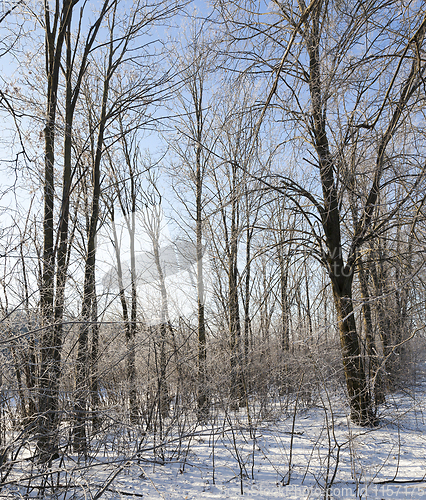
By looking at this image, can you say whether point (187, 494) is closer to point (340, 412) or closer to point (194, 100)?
point (340, 412)

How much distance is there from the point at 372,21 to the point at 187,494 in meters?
4.97

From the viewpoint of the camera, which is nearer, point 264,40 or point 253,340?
point 264,40

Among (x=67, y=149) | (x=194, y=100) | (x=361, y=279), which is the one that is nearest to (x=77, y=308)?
(x=67, y=149)

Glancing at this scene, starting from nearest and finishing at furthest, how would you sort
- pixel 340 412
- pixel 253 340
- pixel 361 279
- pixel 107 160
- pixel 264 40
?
pixel 264 40 < pixel 340 412 < pixel 361 279 < pixel 253 340 < pixel 107 160

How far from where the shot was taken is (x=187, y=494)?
374 centimetres

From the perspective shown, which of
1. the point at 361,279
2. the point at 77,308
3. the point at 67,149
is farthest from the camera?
the point at 361,279

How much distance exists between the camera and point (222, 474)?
429 centimetres

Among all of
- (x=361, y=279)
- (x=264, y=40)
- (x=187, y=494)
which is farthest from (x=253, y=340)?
(x=264, y=40)

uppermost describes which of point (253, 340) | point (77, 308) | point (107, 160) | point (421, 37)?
point (107, 160)

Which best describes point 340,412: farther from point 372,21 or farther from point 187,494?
point 372,21

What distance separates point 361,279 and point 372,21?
5874 millimetres

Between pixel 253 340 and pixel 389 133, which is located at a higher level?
pixel 389 133

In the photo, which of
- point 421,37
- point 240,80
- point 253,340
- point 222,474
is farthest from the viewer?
point 253,340

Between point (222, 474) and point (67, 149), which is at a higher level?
point (67, 149)
